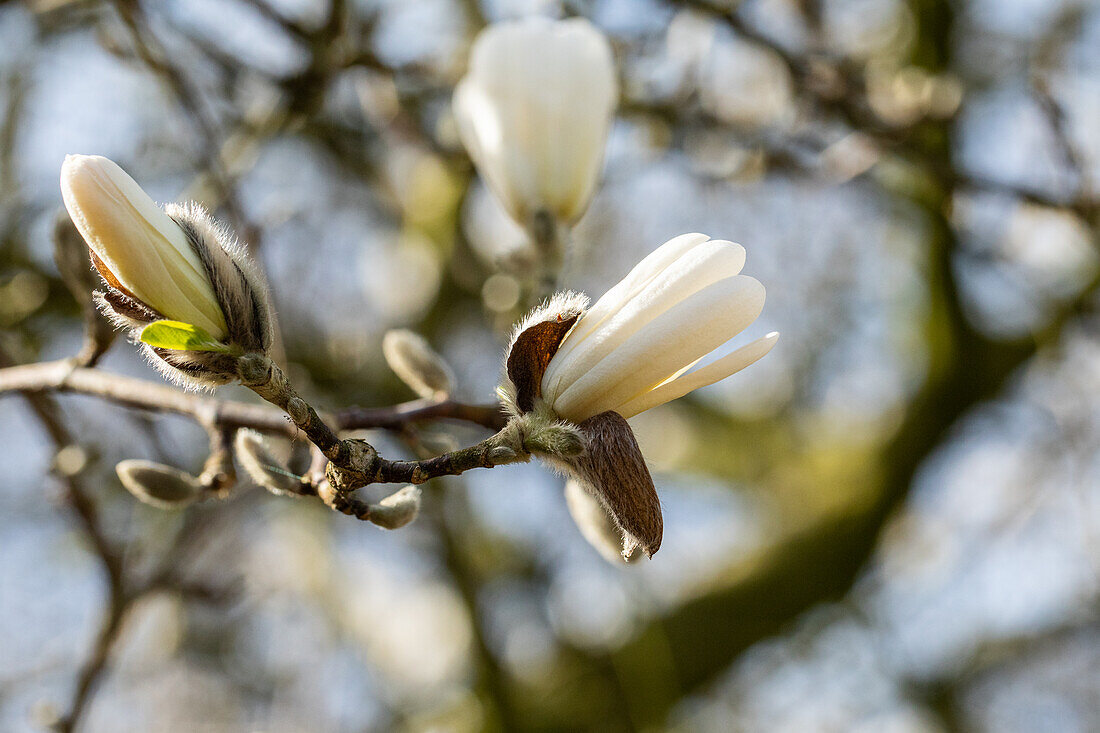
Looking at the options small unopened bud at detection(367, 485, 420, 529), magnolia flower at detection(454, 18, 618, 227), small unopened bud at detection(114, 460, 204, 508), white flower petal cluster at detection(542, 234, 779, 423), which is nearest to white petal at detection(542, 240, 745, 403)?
white flower petal cluster at detection(542, 234, 779, 423)

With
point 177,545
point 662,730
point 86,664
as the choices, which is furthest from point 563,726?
point 86,664

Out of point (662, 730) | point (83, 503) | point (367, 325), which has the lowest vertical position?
point (662, 730)

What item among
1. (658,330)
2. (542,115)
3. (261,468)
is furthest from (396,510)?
(542,115)

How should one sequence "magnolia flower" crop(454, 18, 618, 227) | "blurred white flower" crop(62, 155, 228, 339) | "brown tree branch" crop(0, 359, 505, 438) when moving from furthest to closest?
"magnolia flower" crop(454, 18, 618, 227) → "brown tree branch" crop(0, 359, 505, 438) → "blurred white flower" crop(62, 155, 228, 339)

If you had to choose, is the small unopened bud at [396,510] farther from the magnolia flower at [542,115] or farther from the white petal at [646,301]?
the magnolia flower at [542,115]

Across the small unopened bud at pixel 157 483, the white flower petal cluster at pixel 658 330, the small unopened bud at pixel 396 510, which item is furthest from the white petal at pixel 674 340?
the small unopened bud at pixel 157 483

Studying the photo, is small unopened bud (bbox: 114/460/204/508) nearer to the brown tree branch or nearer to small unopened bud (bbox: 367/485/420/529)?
the brown tree branch

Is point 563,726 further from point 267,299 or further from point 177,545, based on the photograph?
point 267,299
